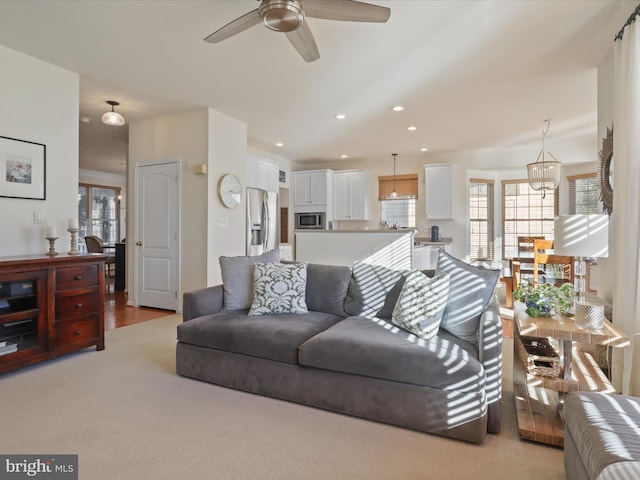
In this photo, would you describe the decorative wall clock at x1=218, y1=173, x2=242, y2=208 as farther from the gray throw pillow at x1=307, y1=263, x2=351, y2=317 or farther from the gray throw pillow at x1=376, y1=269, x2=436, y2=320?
the gray throw pillow at x1=376, y1=269, x2=436, y2=320

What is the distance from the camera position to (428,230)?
734cm

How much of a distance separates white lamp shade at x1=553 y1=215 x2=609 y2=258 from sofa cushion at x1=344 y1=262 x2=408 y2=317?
1111mm

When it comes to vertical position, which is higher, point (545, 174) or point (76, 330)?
point (545, 174)

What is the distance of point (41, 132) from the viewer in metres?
3.40

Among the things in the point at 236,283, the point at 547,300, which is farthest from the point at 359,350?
the point at 236,283

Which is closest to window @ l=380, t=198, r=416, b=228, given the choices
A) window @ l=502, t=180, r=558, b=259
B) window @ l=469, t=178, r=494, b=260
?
window @ l=469, t=178, r=494, b=260

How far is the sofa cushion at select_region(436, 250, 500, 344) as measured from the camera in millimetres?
2279

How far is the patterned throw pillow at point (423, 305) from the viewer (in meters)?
2.26

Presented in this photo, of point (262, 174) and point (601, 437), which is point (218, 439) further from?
point (262, 174)

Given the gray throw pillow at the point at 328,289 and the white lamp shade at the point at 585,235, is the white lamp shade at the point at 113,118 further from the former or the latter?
the white lamp shade at the point at 585,235

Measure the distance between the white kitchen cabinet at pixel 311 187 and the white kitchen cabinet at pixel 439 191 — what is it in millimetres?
2036

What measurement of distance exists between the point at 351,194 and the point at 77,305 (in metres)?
5.50

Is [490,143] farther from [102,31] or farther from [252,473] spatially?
[252,473]

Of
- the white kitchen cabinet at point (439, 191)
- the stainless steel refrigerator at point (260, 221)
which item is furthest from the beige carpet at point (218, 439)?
the white kitchen cabinet at point (439, 191)
